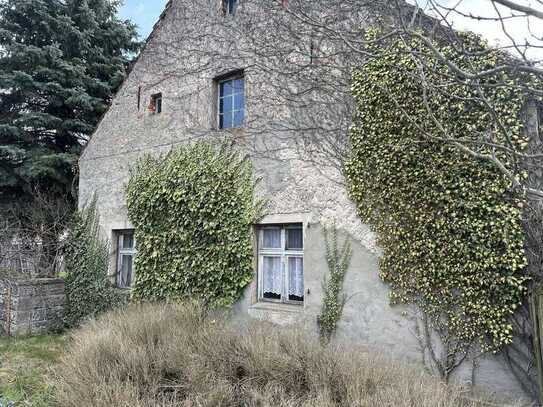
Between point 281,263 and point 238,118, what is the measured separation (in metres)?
2.88

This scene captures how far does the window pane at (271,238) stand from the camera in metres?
6.49

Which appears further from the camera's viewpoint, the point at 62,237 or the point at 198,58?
the point at 62,237

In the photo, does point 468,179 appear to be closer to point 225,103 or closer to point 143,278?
point 225,103

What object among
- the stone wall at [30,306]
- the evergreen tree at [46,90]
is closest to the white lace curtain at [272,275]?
the stone wall at [30,306]

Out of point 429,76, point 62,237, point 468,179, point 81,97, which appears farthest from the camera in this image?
point 81,97

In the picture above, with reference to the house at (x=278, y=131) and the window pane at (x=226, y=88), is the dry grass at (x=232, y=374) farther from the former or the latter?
the window pane at (x=226, y=88)

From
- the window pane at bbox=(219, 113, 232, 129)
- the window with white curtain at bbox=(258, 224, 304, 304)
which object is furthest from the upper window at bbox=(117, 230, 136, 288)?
the window with white curtain at bbox=(258, 224, 304, 304)

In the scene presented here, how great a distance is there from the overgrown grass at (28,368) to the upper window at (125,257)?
5.36 ft

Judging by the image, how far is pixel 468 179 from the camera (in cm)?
470

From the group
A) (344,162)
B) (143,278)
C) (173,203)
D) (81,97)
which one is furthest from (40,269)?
(344,162)

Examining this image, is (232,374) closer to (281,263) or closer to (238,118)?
(281,263)

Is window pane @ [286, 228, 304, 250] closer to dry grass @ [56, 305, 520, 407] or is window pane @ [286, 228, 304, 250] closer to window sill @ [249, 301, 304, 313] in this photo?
window sill @ [249, 301, 304, 313]

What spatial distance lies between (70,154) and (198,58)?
6481mm

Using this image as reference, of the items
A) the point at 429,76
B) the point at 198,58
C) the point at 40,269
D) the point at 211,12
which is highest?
the point at 211,12
